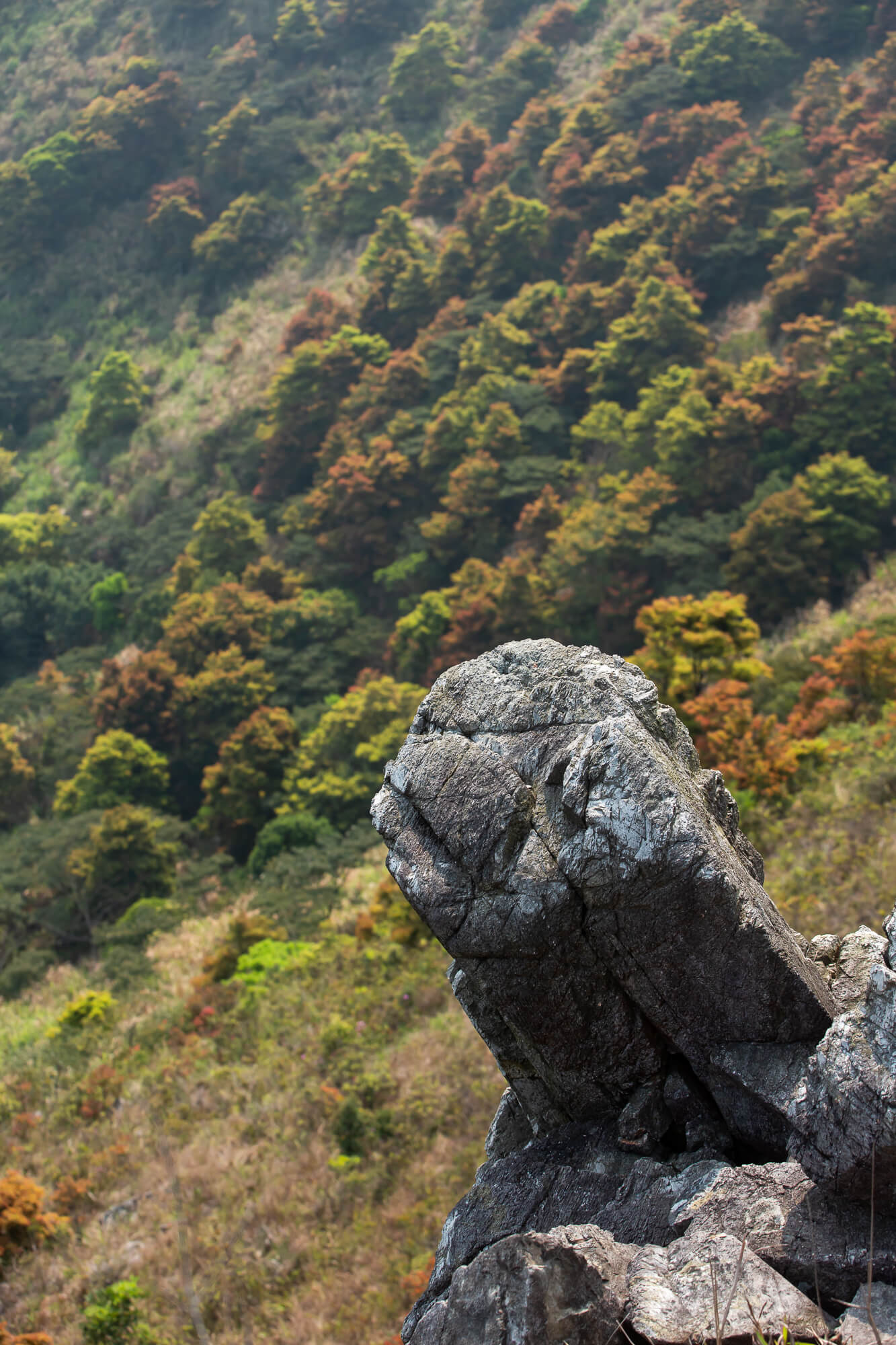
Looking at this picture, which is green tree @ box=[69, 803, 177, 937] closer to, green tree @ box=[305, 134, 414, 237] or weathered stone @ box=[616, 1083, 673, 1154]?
weathered stone @ box=[616, 1083, 673, 1154]

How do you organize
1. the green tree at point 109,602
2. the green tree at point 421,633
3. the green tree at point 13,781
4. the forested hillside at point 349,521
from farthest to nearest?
the green tree at point 109,602, the green tree at point 13,781, the green tree at point 421,633, the forested hillside at point 349,521

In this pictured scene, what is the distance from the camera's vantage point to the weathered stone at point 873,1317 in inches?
97.0

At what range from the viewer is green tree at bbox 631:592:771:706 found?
507 inches

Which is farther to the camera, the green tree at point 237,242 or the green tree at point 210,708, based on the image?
the green tree at point 237,242

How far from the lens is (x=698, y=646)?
12.9 m

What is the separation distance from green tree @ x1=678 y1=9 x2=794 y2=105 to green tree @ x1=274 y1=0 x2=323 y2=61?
73.2ft

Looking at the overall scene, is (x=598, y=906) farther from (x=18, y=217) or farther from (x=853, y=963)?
(x=18, y=217)

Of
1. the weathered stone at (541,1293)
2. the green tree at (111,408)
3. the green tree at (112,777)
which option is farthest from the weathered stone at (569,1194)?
the green tree at (111,408)

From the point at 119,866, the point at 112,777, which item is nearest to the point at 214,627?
the point at 112,777

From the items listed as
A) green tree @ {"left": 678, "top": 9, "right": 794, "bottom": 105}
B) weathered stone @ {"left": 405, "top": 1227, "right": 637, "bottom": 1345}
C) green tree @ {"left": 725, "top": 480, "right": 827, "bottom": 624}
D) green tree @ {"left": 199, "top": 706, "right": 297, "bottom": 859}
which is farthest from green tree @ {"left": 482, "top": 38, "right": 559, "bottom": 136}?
weathered stone @ {"left": 405, "top": 1227, "right": 637, "bottom": 1345}

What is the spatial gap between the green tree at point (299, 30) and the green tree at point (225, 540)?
29.4 metres

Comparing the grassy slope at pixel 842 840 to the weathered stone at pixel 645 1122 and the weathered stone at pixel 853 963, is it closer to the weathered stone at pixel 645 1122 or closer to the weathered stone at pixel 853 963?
the weathered stone at pixel 853 963

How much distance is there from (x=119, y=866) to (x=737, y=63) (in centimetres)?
3066

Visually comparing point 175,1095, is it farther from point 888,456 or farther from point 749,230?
point 749,230
